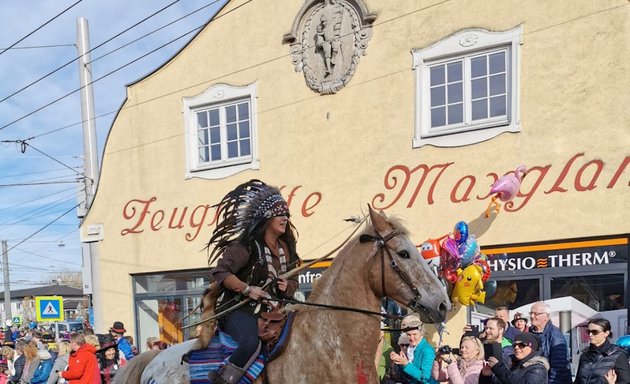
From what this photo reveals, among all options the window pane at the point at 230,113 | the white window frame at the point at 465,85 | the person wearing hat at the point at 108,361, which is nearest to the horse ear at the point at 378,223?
the white window frame at the point at 465,85

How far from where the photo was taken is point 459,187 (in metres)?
9.35

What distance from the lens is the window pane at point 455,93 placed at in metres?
9.69

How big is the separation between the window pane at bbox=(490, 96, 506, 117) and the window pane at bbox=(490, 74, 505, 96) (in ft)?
0.32

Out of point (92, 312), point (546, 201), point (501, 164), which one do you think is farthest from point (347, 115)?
point (92, 312)

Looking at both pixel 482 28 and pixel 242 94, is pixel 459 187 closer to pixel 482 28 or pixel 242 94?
pixel 482 28

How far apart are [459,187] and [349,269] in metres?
5.64

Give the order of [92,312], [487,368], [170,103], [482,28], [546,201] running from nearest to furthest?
1. [487,368]
2. [546,201]
3. [482,28]
4. [170,103]
5. [92,312]

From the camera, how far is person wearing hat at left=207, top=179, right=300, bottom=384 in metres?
4.26

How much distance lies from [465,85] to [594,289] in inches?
148

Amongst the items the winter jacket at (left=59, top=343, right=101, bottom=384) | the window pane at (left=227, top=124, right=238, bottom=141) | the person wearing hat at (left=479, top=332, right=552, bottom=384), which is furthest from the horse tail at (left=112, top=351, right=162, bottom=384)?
the window pane at (left=227, top=124, right=238, bottom=141)

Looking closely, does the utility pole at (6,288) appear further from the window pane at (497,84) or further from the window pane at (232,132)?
the window pane at (497,84)

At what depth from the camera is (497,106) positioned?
9320mm

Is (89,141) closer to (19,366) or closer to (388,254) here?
(19,366)

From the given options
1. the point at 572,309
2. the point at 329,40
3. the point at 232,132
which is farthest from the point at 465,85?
the point at 232,132
